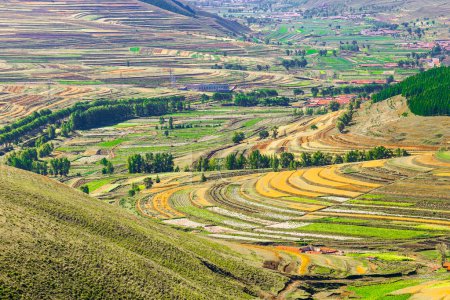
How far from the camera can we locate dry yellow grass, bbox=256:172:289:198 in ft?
362

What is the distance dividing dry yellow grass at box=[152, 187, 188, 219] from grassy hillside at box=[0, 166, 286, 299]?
2308cm

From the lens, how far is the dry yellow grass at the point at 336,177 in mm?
109050

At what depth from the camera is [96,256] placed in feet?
197

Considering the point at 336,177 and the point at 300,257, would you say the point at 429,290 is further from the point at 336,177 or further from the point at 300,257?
the point at 336,177

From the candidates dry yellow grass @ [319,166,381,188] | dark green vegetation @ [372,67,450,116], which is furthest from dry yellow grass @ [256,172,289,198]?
dark green vegetation @ [372,67,450,116]

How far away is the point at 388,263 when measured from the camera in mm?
76875

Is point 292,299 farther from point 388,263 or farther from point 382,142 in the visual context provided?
point 382,142

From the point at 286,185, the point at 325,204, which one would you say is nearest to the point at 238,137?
→ the point at 286,185

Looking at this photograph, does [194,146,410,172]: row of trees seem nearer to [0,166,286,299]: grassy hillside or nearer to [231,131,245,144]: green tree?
[231,131,245,144]: green tree

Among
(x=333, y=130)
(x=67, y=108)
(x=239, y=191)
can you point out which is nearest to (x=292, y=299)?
(x=239, y=191)

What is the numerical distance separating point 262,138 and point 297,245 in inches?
2992

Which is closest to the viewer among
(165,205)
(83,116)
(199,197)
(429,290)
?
(429,290)

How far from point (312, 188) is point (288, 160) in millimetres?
20749

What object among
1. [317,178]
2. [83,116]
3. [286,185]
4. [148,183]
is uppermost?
[83,116]
